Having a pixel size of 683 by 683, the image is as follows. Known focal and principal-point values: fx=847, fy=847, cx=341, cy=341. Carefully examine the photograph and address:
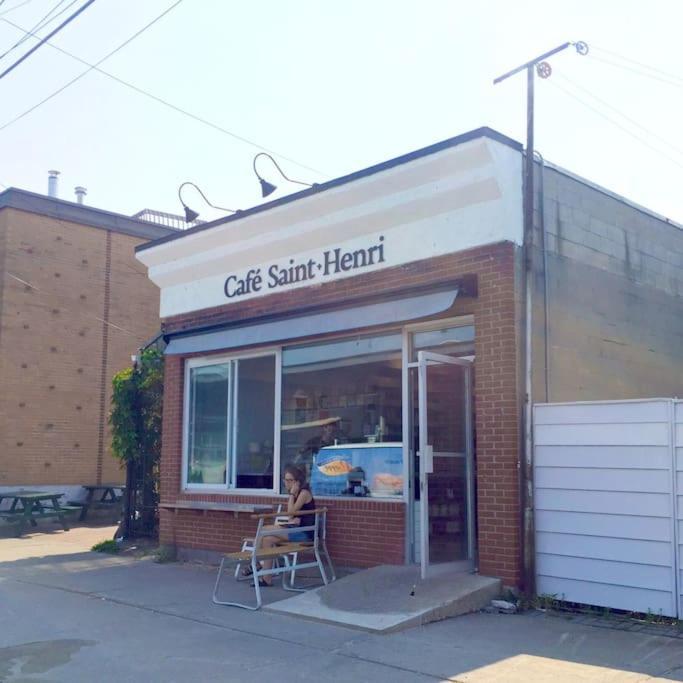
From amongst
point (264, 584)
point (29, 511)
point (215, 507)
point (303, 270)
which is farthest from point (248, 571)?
point (29, 511)

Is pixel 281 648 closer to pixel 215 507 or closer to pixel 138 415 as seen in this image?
pixel 215 507

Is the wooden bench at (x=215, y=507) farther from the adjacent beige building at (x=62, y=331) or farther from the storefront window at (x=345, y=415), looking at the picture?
the adjacent beige building at (x=62, y=331)

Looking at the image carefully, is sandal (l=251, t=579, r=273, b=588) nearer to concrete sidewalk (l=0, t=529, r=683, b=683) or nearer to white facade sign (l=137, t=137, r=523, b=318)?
concrete sidewalk (l=0, t=529, r=683, b=683)

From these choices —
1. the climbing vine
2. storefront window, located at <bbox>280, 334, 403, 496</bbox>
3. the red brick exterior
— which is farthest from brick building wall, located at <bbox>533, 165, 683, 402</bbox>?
the climbing vine

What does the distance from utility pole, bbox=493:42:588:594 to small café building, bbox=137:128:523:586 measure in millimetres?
106

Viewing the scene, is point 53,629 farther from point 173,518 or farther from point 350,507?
point 173,518

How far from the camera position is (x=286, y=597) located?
29.6 feet

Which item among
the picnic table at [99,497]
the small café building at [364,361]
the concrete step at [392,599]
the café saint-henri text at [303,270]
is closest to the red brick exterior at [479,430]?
the small café building at [364,361]

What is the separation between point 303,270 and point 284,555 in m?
3.63

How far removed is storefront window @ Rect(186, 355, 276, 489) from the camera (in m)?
11.5

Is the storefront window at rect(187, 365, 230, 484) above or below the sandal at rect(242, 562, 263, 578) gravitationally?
above

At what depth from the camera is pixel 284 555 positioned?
949 cm

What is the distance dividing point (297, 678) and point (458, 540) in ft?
11.4

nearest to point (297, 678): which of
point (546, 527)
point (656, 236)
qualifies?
point (546, 527)
